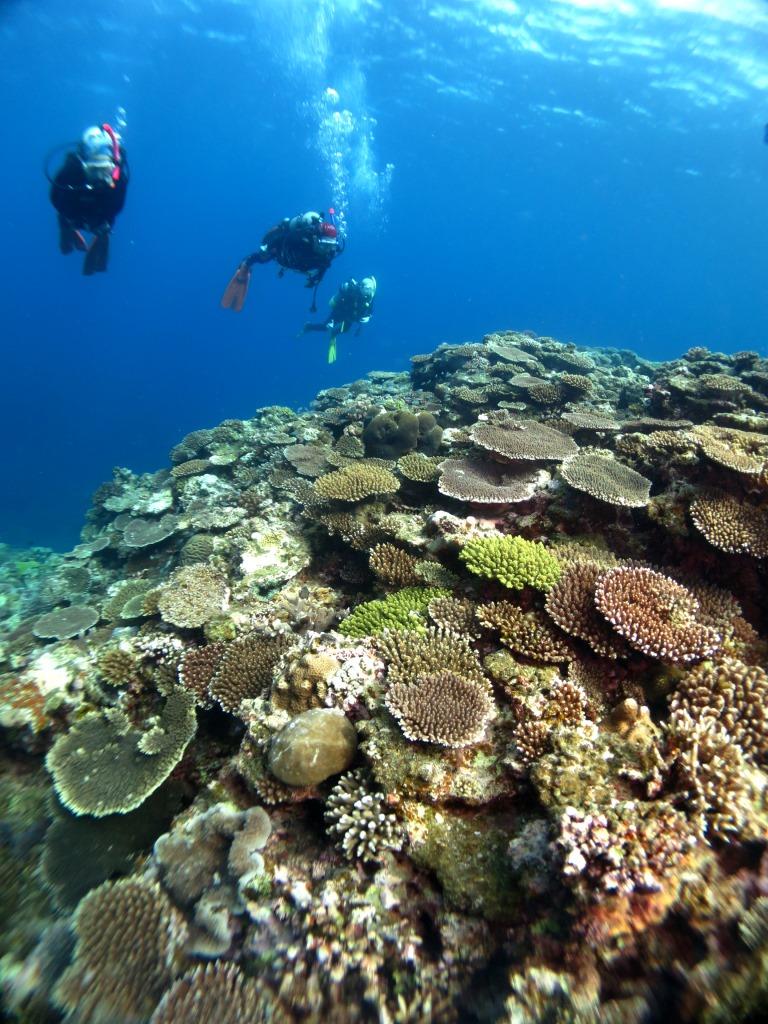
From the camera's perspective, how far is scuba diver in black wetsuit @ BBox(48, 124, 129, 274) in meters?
11.6

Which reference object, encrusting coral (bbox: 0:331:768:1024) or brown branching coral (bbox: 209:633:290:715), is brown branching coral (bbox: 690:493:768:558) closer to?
encrusting coral (bbox: 0:331:768:1024)

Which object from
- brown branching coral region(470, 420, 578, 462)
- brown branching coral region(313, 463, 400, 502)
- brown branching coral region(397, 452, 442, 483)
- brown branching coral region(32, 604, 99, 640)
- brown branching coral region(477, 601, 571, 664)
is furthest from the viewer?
brown branching coral region(32, 604, 99, 640)

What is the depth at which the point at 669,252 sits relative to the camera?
356 feet

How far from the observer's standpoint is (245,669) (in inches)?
193

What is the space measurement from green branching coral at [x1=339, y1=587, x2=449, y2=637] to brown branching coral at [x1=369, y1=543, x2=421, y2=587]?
257 millimetres

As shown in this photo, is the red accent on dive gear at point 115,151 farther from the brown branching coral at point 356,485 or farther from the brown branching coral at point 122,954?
the brown branching coral at point 122,954

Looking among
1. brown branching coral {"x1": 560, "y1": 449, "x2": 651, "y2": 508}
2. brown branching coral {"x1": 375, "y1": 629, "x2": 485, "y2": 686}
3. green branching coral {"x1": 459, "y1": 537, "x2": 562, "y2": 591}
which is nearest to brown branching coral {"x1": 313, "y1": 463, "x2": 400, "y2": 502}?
green branching coral {"x1": 459, "y1": 537, "x2": 562, "y2": 591}

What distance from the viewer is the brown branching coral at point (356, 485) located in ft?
22.4

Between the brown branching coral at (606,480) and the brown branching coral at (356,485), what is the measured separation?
2458 millimetres

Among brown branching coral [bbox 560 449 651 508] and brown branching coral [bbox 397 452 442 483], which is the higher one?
brown branching coral [bbox 397 452 442 483]

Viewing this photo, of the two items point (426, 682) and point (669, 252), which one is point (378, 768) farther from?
point (669, 252)

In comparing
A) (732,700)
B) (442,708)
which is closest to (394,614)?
(442,708)

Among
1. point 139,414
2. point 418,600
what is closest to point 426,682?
point 418,600

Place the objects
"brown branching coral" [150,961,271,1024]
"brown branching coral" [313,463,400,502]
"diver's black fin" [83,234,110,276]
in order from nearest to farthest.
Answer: "brown branching coral" [150,961,271,1024] < "brown branching coral" [313,463,400,502] < "diver's black fin" [83,234,110,276]
